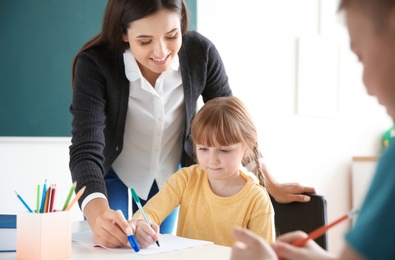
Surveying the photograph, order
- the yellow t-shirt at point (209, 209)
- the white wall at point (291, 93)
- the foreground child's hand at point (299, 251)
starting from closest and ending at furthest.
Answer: the foreground child's hand at point (299, 251) → the yellow t-shirt at point (209, 209) → the white wall at point (291, 93)

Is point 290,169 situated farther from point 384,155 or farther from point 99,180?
point 384,155

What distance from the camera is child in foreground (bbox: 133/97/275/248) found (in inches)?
66.0

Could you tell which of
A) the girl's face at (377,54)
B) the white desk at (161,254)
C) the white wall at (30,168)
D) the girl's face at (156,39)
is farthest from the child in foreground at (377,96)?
the white wall at (30,168)

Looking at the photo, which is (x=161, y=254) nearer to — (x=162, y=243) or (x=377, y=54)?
(x=162, y=243)

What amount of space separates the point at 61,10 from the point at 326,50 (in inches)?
80.8

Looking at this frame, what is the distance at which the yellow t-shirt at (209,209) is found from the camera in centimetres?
166

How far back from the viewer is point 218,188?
1.77 meters

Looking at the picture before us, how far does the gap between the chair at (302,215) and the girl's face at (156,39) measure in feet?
1.80

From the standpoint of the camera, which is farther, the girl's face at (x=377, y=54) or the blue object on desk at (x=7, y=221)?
the blue object on desk at (x=7, y=221)

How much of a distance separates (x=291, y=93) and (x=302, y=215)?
2.45 metres

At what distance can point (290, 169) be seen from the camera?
13.5 ft

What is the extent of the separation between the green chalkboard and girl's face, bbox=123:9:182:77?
1354 mm

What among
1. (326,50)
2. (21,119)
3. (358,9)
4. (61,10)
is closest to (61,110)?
(21,119)

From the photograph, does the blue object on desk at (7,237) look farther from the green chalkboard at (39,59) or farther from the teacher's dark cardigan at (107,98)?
the green chalkboard at (39,59)
